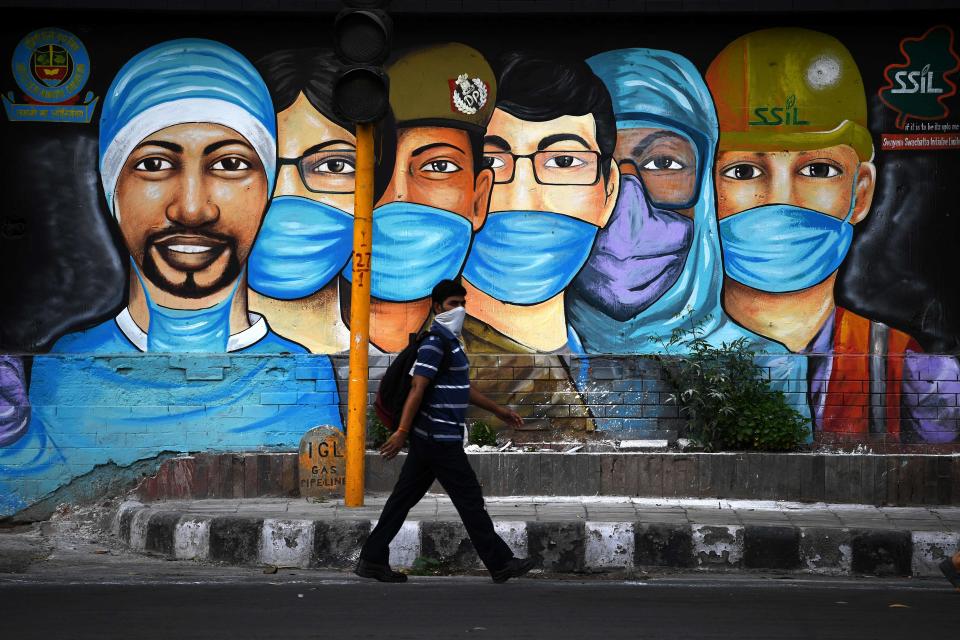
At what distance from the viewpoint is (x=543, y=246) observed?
10539mm

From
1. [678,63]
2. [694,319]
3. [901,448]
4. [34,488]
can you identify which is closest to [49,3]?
[34,488]

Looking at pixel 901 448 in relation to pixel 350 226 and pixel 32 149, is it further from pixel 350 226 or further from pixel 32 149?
pixel 32 149

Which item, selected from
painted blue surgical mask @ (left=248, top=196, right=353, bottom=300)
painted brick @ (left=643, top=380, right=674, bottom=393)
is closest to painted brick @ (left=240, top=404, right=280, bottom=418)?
painted blue surgical mask @ (left=248, top=196, right=353, bottom=300)

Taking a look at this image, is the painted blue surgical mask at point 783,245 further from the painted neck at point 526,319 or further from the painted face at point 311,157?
the painted face at point 311,157

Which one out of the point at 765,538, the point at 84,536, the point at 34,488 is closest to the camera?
the point at 765,538

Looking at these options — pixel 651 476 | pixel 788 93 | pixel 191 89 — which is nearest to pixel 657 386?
pixel 651 476

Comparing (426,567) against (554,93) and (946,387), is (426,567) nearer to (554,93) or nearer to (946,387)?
(554,93)

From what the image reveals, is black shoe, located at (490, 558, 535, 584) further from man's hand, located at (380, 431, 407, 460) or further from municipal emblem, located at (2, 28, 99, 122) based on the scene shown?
municipal emblem, located at (2, 28, 99, 122)

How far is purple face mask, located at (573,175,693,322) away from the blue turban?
3.01 meters

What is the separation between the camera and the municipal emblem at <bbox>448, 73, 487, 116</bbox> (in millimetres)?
10539

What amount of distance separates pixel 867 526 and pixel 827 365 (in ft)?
7.75

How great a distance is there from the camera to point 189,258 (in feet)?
34.7

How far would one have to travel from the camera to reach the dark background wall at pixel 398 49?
10.5 metres

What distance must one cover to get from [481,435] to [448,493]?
3.00 meters
